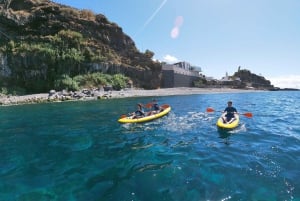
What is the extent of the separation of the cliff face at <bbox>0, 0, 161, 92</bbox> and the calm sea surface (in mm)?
34959

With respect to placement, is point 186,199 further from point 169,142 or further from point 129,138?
point 129,138

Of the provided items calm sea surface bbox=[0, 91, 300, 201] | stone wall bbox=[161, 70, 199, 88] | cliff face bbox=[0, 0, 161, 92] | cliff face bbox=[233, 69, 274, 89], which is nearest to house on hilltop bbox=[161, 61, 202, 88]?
stone wall bbox=[161, 70, 199, 88]

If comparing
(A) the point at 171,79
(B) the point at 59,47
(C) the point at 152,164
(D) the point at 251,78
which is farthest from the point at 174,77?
(D) the point at 251,78

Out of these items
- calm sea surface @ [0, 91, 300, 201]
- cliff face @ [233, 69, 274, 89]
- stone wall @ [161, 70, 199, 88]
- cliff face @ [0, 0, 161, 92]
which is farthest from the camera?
cliff face @ [233, 69, 274, 89]

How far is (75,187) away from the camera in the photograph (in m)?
7.43

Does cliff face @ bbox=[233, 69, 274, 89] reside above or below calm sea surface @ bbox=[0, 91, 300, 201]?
above

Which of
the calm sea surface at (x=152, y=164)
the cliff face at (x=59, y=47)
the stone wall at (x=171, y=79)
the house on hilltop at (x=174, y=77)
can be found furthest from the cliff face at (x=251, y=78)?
the calm sea surface at (x=152, y=164)

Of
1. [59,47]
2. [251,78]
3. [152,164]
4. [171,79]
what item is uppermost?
[59,47]

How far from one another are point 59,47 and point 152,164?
1888 inches

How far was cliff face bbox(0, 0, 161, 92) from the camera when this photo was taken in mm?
46156

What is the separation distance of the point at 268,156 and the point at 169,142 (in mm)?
4735

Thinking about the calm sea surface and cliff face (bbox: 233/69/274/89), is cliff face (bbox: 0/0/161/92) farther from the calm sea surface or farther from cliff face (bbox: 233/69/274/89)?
cliff face (bbox: 233/69/274/89)

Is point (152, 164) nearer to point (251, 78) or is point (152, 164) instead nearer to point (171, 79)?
point (171, 79)

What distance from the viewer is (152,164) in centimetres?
927
